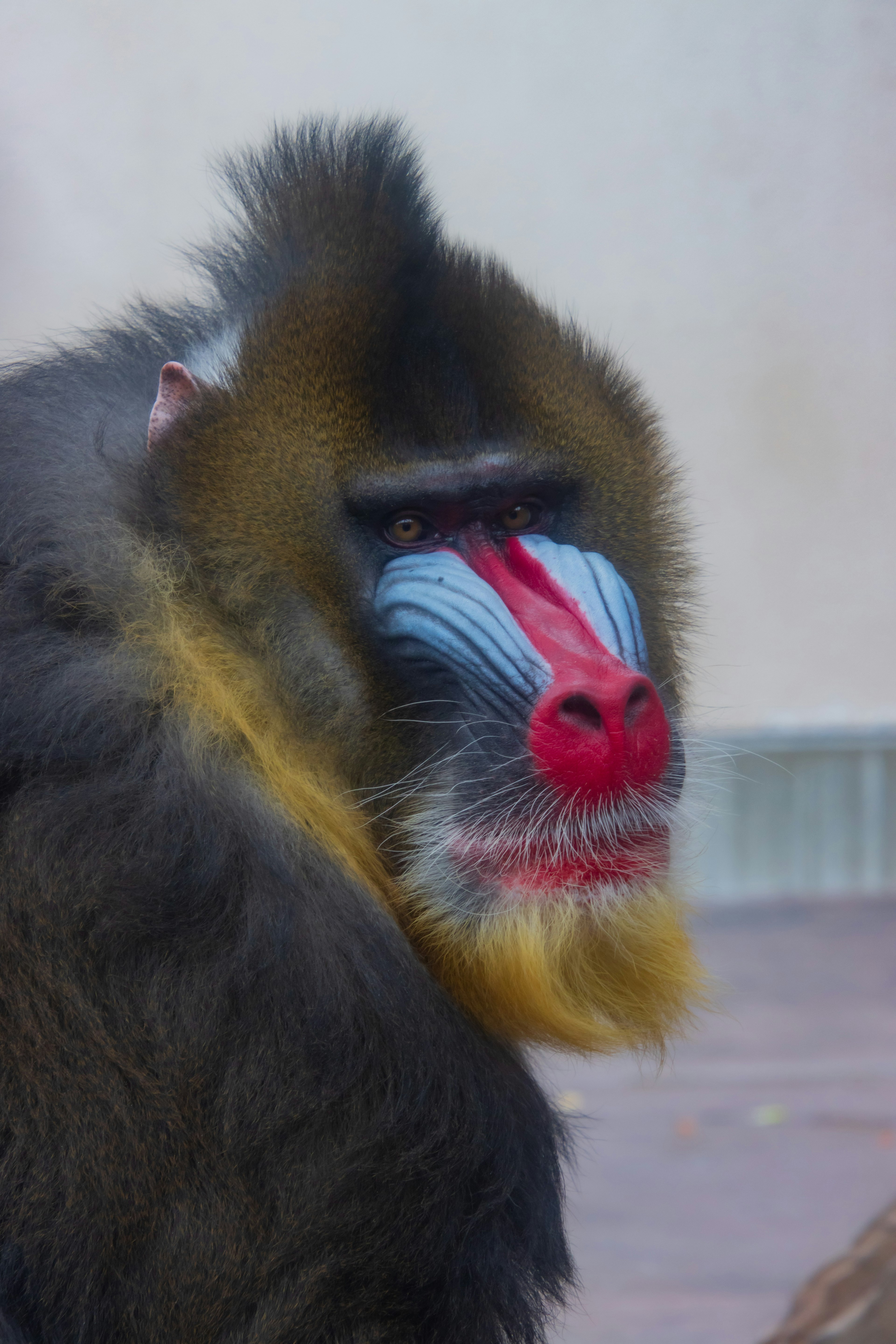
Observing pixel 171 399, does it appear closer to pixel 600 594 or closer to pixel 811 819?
pixel 600 594

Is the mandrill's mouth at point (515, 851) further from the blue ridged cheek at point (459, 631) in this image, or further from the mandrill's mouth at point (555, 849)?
the blue ridged cheek at point (459, 631)

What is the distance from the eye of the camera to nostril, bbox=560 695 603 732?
1.53 m

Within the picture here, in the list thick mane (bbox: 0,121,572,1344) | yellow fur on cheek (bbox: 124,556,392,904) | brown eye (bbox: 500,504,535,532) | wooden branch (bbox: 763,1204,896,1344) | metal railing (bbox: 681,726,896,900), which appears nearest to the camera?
thick mane (bbox: 0,121,572,1344)

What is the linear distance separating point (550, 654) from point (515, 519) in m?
0.29

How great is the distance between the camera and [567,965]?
5.34 ft

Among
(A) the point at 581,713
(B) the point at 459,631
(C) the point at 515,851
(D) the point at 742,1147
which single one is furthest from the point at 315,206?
(D) the point at 742,1147

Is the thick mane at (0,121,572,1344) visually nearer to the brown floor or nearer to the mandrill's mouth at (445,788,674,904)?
the mandrill's mouth at (445,788,674,904)

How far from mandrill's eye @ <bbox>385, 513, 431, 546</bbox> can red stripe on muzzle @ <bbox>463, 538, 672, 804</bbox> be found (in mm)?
199

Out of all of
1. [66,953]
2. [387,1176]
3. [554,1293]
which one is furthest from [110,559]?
[554,1293]

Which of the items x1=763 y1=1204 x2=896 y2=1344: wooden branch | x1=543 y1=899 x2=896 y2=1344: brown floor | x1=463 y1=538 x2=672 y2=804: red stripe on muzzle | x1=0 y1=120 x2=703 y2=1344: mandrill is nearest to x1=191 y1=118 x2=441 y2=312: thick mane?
x1=0 y1=120 x2=703 y2=1344: mandrill

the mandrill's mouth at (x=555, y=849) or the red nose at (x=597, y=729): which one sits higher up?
the red nose at (x=597, y=729)

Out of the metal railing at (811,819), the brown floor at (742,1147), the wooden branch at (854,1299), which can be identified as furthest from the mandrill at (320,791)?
the metal railing at (811,819)

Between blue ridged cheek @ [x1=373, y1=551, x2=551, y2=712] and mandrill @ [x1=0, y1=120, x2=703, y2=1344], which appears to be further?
blue ridged cheek @ [x1=373, y1=551, x2=551, y2=712]

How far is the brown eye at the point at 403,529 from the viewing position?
1.73 meters
